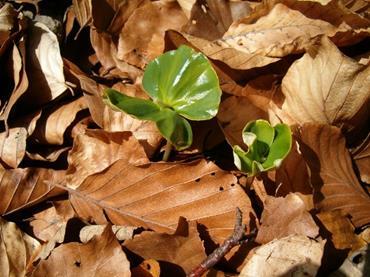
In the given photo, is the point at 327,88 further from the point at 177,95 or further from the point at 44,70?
the point at 44,70

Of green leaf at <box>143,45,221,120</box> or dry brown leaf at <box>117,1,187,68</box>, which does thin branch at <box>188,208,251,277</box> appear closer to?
green leaf at <box>143,45,221,120</box>

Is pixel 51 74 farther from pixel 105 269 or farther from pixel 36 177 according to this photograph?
pixel 105 269

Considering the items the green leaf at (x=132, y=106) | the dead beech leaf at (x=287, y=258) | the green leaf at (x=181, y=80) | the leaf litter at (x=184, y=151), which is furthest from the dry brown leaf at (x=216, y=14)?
the dead beech leaf at (x=287, y=258)

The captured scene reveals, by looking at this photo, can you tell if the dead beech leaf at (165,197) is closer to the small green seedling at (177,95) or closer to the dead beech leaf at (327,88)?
the small green seedling at (177,95)

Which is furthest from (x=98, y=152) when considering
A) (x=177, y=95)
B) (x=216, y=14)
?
(x=216, y=14)

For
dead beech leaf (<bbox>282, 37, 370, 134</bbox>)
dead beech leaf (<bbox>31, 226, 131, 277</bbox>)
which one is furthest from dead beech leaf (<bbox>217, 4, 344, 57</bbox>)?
dead beech leaf (<bbox>31, 226, 131, 277</bbox>)

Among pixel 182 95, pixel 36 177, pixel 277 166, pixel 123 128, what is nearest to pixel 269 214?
pixel 277 166
